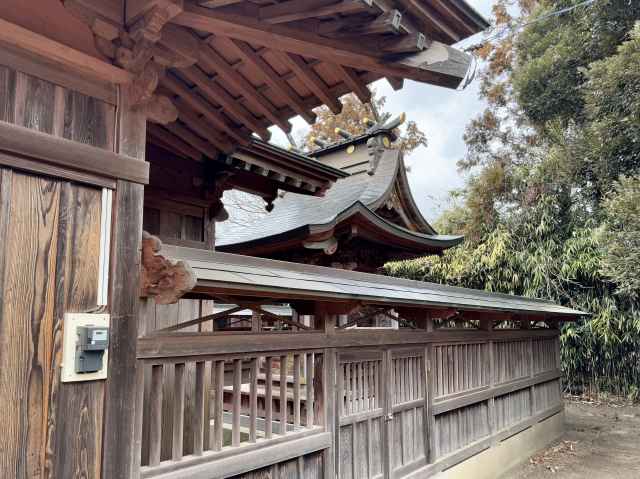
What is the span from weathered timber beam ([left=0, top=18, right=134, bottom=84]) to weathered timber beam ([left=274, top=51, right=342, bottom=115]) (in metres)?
0.84

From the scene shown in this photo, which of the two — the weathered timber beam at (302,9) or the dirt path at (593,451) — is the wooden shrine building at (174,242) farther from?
the dirt path at (593,451)

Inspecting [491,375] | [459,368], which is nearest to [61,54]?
[459,368]

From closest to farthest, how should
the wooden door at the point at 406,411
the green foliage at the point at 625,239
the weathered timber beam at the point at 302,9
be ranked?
the weathered timber beam at the point at 302,9 < the wooden door at the point at 406,411 < the green foliage at the point at 625,239

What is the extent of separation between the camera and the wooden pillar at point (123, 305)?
6.80ft

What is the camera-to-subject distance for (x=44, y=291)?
192 cm

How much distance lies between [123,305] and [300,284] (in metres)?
1.30

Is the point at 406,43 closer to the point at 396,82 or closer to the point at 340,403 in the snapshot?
the point at 396,82

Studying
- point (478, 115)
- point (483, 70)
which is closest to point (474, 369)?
point (478, 115)

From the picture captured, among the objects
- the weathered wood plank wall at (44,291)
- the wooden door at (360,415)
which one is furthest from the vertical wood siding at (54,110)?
the wooden door at (360,415)

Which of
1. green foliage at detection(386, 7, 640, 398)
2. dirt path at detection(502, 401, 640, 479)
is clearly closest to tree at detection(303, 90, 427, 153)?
green foliage at detection(386, 7, 640, 398)

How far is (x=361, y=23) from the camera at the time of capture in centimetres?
233

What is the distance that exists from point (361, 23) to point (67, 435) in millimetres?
2242

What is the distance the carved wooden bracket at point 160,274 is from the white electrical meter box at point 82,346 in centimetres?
37

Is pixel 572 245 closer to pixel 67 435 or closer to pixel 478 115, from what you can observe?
pixel 478 115
